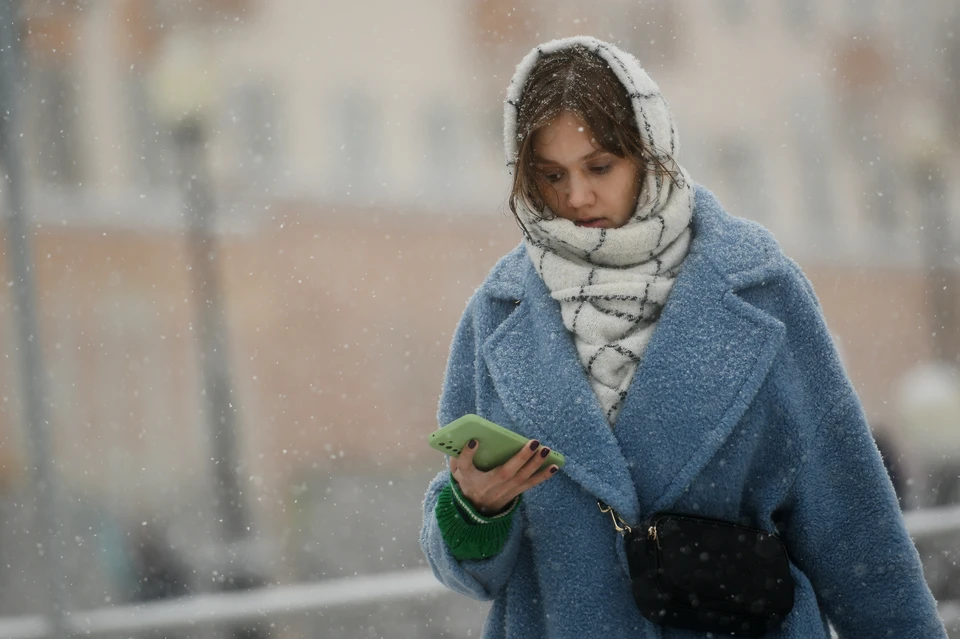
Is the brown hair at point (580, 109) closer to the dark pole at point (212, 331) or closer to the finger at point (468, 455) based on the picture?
the finger at point (468, 455)

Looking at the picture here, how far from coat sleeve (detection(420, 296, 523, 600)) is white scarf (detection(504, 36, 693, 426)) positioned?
0.16 meters

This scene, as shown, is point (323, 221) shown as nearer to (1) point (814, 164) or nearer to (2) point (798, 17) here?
(2) point (798, 17)

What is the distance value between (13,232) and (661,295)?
6.81ft

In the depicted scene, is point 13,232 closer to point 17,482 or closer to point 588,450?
point 588,450

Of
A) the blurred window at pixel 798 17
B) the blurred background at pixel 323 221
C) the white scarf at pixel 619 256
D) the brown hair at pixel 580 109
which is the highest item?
the blurred window at pixel 798 17

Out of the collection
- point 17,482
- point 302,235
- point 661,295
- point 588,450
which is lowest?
point 17,482

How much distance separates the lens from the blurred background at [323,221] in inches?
659

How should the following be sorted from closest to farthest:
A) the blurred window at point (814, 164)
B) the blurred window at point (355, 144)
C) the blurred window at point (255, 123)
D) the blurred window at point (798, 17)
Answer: the blurred window at point (355, 144)
the blurred window at point (814, 164)
the blurred window at point (798, 17)
the blurred window at point (255, 123)

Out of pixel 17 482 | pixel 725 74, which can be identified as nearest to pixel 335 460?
pixel 17 482

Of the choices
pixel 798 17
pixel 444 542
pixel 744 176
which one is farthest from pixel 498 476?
pixel 798 17

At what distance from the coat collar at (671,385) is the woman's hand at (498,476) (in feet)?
0.34

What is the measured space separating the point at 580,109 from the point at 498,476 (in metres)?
0.41

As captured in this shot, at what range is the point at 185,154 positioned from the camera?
20.8ft

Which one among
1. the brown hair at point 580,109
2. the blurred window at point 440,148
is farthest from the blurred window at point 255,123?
the brown hair at point 580,109
